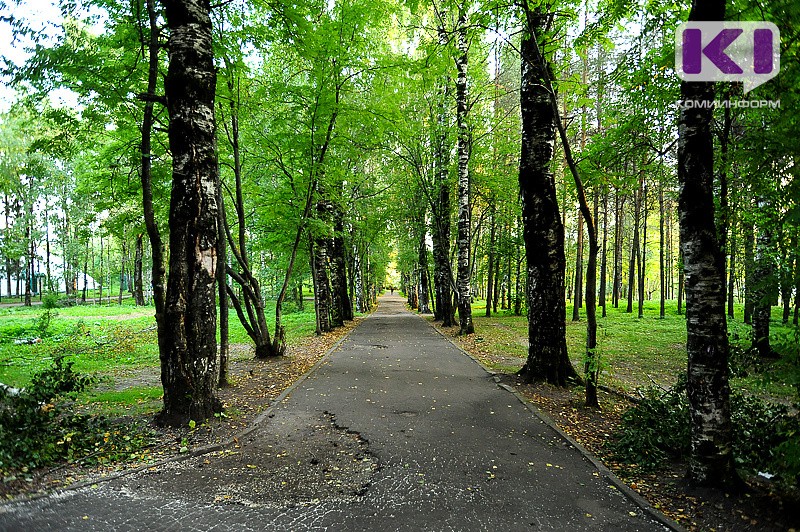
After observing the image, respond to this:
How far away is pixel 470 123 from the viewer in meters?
15.9

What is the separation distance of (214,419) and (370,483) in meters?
2.66

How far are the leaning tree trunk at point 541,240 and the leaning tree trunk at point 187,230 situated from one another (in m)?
5.17

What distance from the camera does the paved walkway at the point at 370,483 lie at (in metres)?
3.11

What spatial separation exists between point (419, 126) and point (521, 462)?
14.4m

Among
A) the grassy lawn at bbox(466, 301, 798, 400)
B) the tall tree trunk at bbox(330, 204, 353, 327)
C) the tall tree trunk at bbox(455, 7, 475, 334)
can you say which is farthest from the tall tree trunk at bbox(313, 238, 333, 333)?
the grassy lawn at bbox(466, 301, 798, 400)

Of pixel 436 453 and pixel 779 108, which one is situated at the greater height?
pixel 779 108

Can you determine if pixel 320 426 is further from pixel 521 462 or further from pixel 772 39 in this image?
pixel 772 39

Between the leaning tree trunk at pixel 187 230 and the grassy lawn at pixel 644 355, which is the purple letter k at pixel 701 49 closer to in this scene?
the grassy lawn at pixel 644 355

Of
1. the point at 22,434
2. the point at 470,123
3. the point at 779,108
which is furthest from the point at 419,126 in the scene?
the point at 22,434

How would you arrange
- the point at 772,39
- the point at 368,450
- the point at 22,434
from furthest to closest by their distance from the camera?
the point at 368,450 < the point at 22,434 < the point at 772,39

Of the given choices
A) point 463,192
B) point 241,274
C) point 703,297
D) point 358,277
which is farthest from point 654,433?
point 358,277

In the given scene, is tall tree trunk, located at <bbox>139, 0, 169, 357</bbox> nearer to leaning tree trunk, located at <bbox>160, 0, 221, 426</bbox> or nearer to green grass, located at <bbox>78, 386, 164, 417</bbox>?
leaning tree trunk, located at <bbox>160, 0, 221, 426</bbox>

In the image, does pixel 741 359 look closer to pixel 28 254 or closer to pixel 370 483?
pixel 370 483

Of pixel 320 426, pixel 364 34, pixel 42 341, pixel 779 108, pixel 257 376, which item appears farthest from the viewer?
pixel 42 341
